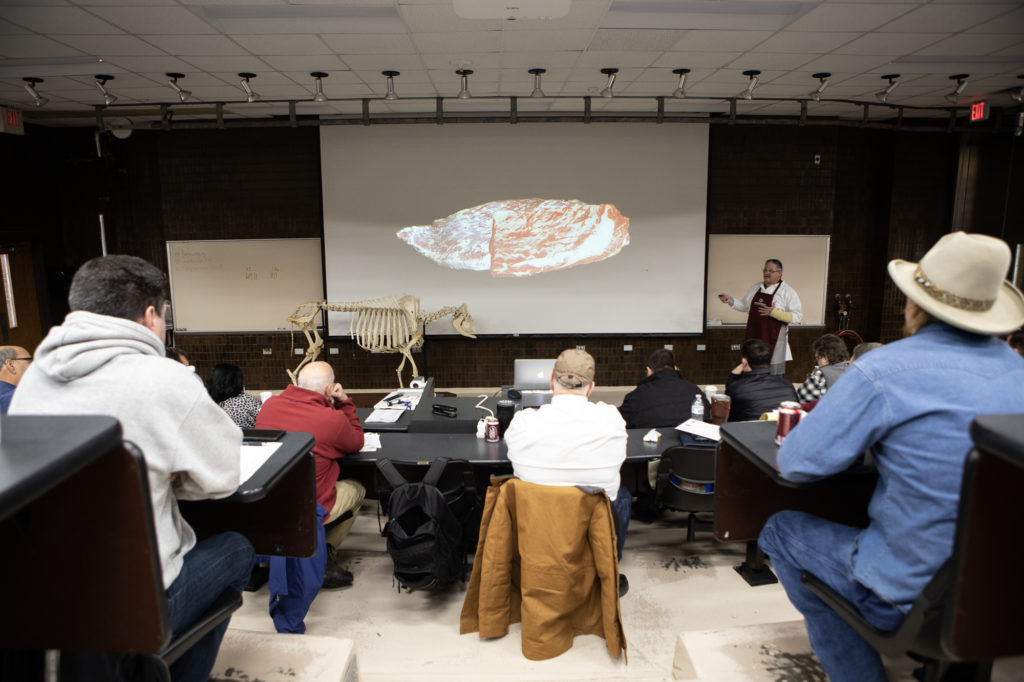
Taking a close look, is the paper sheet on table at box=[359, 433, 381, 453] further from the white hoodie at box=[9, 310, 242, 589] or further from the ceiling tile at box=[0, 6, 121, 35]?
the ceiling tile at box=[0, 6, 121, 35]

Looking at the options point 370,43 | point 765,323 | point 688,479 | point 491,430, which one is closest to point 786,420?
point 688,479

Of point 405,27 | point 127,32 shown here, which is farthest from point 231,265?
point 405,27

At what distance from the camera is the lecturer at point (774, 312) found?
610cm

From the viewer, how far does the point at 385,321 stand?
7180 mm

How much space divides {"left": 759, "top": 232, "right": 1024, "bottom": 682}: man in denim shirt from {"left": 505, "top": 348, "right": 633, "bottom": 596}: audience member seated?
111cm

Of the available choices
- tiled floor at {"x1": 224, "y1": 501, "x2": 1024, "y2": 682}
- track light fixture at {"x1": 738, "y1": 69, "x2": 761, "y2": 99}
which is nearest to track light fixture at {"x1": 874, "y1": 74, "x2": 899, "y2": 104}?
track light fixture at {"x1": 738, "y1": 69, "x2": 761, "y2": 99}

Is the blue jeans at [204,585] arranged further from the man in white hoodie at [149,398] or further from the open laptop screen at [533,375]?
the open laptop screen at [533,375]

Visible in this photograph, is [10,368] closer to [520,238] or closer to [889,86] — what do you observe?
[520,238]

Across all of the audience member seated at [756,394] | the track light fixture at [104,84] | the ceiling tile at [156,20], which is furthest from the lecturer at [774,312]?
the track light fixture at [104,84]

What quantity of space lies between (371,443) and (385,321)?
149 inches

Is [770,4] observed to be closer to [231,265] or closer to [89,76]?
[89,76]

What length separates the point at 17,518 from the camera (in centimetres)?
93

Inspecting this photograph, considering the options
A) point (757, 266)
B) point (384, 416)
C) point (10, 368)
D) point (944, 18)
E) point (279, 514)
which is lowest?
point (384, 416)

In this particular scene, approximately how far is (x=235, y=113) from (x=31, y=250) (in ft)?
9.85
